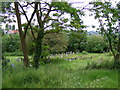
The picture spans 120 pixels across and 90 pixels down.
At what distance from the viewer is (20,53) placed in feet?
12.1

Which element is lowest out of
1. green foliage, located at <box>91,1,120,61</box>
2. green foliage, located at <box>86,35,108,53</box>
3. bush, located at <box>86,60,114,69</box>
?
bush, located at <box>86,60,114,69</box>

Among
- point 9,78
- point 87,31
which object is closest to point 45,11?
point 87,31

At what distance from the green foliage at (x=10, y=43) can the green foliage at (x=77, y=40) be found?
1364 mm

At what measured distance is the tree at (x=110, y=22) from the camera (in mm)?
3405

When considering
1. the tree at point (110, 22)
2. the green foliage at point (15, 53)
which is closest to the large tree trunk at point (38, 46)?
the green foliage at point (15, 53)

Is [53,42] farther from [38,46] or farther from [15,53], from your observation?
[38,46]

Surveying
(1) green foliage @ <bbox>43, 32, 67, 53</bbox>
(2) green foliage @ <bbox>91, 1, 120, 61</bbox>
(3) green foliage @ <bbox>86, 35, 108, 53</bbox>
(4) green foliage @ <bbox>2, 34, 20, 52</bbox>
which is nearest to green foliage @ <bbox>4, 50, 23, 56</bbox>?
(4) green foliage @ <bbox>2, 34, 20, 52</bbox>

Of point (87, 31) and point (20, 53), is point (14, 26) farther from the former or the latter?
point (87, 31)

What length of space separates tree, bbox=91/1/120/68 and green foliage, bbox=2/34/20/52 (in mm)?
2106

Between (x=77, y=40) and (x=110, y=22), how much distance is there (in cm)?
100

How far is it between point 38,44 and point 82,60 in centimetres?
161

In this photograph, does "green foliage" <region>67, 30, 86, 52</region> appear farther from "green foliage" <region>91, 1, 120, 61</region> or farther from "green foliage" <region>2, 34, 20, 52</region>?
"green foliage" <region>2, 34, 20, 52</region>

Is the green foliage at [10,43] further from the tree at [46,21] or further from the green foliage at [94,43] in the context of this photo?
the green foliage at [94,43]

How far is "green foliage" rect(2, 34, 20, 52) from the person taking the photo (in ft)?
9.75
